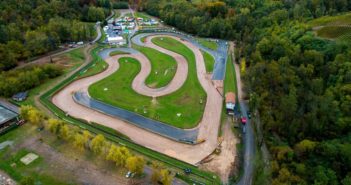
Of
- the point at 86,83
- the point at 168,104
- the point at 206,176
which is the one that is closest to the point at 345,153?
the point at 206,176

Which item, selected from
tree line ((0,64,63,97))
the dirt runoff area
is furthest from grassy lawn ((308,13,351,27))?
tree line ((0,64,63,97))

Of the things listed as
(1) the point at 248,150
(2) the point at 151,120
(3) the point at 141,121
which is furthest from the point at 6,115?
(1) the point at 248,150

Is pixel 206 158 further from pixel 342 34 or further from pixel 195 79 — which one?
pixel 342 34

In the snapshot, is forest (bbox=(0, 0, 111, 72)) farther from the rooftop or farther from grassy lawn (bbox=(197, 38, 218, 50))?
Result: grassy lawn (bbox=(197, 38, 218, 50))

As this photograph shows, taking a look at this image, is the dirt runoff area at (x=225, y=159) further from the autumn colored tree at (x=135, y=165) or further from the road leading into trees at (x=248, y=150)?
the autumn colored tree at (x=135, y=165)

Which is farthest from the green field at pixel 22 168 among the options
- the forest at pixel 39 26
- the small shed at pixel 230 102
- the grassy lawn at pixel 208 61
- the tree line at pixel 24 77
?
the grassy lawn at pixel 208 61

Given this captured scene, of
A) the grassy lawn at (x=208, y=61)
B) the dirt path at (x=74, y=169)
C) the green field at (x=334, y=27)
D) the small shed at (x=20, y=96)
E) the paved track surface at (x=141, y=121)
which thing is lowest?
the dirt path at (x=74, y=169)
